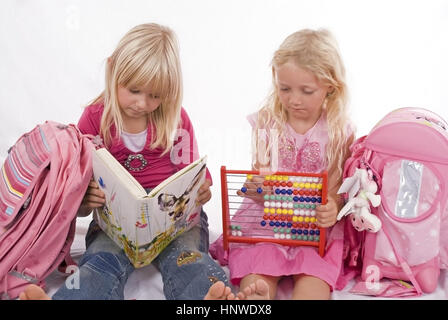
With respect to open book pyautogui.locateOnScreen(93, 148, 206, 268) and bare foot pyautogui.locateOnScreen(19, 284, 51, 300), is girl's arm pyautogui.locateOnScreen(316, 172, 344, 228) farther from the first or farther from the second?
bare foot pyautogui.locateOnScreen(19, 284, 51, 300)

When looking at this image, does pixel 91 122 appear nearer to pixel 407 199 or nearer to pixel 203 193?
pixel 203 193

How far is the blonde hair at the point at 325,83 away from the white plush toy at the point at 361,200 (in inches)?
4.9

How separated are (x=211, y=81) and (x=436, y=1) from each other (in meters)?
0.86

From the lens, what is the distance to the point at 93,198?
1489mm

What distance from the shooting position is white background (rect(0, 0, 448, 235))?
218 cm

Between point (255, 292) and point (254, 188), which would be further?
point (254, 188)

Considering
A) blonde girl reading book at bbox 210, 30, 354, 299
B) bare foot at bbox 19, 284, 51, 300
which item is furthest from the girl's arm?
bare foot at bbox 19, 284, 51, 300

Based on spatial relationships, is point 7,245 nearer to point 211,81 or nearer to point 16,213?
point 16,213

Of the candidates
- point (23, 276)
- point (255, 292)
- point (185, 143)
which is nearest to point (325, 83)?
point (185, 143)

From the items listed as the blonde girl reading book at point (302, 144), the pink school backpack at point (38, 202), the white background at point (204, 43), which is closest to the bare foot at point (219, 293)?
the blonde girl reading book at point (302, 144)

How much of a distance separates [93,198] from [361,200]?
2.13 feet

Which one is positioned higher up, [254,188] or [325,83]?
[325,83]

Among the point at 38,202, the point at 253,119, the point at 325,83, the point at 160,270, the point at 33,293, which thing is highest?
the point at 325,83

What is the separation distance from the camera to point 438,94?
7.41ft
